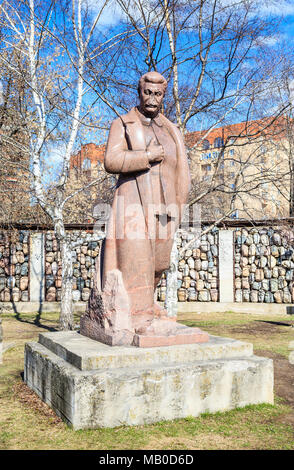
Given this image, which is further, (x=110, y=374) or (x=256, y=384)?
(x=256, y=384)

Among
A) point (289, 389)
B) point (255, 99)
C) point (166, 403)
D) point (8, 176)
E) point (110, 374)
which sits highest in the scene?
point (255, 99)

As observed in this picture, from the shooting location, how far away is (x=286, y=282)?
13383 mm

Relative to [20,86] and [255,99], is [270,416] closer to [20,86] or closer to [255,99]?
[255,99]

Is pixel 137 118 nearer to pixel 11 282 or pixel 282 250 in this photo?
pixel 282 250

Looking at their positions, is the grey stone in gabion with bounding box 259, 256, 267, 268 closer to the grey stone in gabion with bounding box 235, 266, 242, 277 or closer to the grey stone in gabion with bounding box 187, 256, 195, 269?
the grey stone in gabion with bounding box 235, 266, 242, 277

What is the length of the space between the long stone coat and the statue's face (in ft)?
0.53

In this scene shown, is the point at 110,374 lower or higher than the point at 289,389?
higher

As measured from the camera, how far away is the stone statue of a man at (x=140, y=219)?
423cm

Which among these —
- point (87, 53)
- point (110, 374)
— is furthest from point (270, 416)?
point (87, 53)

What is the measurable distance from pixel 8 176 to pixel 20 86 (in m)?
2.40

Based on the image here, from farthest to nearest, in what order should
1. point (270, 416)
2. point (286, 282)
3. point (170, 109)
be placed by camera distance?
point (286, 282) → point (170, 109) → point (270, 416)

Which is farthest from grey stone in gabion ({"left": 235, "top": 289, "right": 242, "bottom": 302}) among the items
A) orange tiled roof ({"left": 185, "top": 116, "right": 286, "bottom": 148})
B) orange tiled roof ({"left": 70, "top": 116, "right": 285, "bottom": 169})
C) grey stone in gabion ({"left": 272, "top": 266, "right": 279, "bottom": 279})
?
orange tiled roof ({"left": 185, "top": 116, "right": 286, "bottom": 148})

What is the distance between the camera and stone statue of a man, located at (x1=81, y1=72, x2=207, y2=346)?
4230mm
